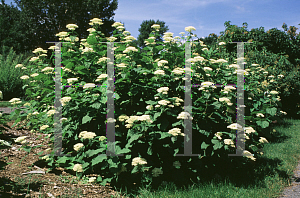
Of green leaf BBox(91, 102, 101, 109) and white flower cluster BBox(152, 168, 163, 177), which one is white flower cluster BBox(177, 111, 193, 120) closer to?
white flower cluster BBox(152, 168, 163, 177)

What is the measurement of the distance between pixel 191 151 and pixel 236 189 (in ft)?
2.81

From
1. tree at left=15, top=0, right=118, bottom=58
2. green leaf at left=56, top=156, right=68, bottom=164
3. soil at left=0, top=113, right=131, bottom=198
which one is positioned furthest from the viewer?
tree at left=15, top=0, right=118, bottom=58

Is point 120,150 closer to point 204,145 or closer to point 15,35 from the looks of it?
point 204,145

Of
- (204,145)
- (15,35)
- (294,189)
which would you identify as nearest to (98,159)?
(204,145)

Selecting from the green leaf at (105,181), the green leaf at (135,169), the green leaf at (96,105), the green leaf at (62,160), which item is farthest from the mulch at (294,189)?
the green leaf at (62,160)

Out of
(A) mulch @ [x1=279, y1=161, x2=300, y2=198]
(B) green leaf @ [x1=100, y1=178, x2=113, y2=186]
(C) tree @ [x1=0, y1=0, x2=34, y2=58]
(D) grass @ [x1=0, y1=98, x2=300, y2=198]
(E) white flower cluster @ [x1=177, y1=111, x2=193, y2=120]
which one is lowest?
(A) mulch @ [x1=279, y1=161, x2=300, y2=198]

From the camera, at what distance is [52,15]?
24.9 metres

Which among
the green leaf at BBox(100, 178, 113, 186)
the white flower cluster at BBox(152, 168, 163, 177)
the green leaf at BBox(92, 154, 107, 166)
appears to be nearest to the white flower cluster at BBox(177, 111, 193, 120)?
the white flower cluster at BBox(152, 168, 163, 177)

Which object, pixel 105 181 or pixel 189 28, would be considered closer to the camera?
pixel 105 181

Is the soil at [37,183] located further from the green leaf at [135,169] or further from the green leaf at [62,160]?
the green leaf at [135,169]

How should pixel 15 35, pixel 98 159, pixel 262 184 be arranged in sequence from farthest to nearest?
pixel 15 35 → pixel 262 184 → pixel 98 159

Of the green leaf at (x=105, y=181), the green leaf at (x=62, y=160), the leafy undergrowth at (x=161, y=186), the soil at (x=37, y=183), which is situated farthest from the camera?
the green leaf at (x=62, y=160)

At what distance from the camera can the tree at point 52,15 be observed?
24.0 metres

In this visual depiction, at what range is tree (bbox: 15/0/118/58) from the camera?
24.0 m
